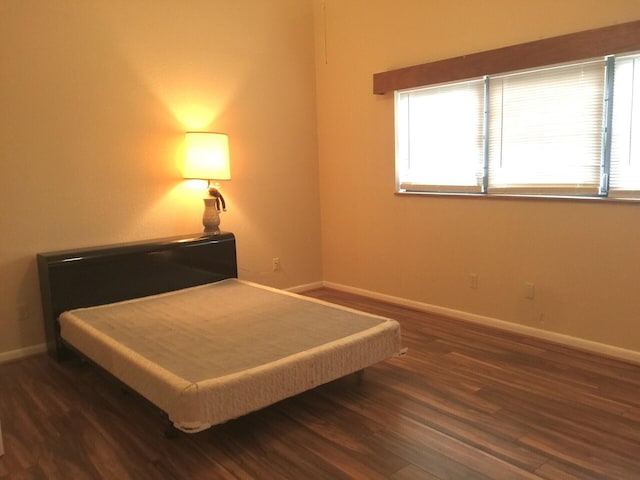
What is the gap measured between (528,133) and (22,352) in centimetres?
379

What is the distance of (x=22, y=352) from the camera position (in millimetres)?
3686

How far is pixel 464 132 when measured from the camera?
412 cm

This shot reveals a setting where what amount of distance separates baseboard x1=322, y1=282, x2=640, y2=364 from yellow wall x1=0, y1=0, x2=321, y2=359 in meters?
0.94

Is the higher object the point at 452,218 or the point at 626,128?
the point at 626,128

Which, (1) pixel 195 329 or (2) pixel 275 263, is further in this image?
(2) pixel 275 263

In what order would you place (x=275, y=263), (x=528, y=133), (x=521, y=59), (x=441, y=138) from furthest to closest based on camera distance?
Result: (x=275, y=263)
(x=441, y=138)
(x=528, y=133)
(x=521, y=59)

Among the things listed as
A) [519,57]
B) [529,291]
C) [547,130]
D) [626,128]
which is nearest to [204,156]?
[519,57]

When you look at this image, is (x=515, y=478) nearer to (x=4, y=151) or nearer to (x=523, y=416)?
(x=523, y=416)

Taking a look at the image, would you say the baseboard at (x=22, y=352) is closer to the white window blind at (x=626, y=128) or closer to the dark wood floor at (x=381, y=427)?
the dark wood floor at (x=381, y=427)

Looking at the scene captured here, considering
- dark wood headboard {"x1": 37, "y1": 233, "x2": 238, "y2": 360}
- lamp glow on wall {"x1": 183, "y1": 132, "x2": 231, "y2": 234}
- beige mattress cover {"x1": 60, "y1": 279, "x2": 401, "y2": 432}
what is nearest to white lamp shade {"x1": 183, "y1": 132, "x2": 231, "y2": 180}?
lamp glow on wall {"x1": 183, "y1": 132, "x2": 231, "y2": 234}

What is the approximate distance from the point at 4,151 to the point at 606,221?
388cm

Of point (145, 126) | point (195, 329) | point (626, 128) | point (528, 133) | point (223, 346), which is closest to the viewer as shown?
point (223, 346)

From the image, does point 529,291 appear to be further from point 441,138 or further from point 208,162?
point 208,162

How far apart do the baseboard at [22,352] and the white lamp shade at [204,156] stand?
5.31ft
